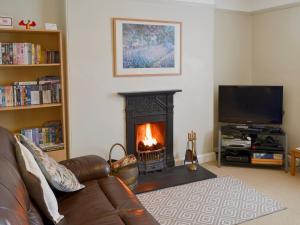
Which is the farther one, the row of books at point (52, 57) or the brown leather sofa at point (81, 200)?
the row of books at point (52, 57)

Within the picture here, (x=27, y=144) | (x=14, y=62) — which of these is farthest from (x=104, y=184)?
(x=14, y=62)

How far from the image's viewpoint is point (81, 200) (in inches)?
86.7

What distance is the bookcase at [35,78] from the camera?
332 cm

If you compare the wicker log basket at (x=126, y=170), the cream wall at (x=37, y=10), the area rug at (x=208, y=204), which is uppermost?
the cream wall at (x=37, y=10)

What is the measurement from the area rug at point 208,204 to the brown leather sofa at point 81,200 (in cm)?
74

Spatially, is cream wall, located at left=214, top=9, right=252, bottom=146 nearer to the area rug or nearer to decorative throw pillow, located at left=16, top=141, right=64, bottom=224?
the area rug

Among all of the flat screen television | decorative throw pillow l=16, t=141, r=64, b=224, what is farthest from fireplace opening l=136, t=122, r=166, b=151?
decorative throw pillow l=16, t=141, r=64, b=224

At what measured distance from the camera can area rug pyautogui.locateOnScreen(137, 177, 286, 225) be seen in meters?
2.87

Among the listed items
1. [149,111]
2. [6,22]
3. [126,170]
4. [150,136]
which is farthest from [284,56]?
[6,22]

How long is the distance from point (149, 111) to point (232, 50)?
71.7 inches

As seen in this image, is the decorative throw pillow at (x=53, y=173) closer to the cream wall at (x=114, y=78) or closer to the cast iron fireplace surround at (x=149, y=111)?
the cream wall at (x=114, y=78)

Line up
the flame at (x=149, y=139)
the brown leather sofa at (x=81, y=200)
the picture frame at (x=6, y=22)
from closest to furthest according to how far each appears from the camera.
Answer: the brown leather sofa at (x=81, y=200) → the picture frame at (x=6, y=22) → the flame at (x=149, y=139)

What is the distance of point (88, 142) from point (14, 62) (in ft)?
4.03

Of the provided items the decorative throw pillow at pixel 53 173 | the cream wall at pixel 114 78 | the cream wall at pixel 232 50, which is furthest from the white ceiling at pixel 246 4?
the decorative throw pillow at pixel 53 173
